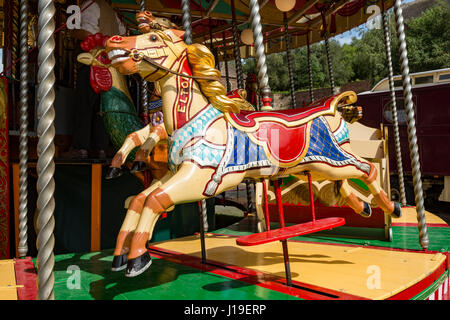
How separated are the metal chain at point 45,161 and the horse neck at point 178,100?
0.92 metres

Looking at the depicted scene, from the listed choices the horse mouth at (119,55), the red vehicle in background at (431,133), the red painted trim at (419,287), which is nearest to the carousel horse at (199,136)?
the horse mouth at (119,55)

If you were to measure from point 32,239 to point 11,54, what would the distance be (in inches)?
96.3

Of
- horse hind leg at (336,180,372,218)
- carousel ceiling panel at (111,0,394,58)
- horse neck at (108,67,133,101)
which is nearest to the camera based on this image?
horse hind leg at (336,180,372,218)

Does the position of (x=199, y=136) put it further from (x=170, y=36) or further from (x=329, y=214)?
(x=329, y=214)

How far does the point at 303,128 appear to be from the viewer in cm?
253

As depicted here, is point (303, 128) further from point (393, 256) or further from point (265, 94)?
→ point (393, 256)

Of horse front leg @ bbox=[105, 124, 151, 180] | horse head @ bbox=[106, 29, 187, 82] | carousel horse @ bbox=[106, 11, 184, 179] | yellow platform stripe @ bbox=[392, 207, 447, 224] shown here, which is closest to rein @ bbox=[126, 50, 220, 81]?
horse head @ bbox=[106, 29, 187, 82]

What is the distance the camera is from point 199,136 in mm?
2164

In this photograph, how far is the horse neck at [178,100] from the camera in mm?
2209

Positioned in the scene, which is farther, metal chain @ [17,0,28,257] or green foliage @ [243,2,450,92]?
green foliage @ [243,2,450,92]

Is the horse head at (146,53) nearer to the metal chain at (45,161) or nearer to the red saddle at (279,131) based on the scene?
the red saddle at (279,131)

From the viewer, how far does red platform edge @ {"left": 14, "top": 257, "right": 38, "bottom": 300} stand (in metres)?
2.22

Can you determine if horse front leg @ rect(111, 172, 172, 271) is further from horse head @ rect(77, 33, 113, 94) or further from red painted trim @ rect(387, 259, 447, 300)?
horse head @ rect(77, 33, 113, 94)
